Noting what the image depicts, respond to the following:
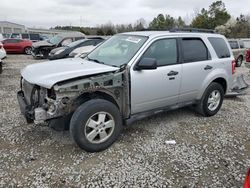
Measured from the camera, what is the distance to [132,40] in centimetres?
430

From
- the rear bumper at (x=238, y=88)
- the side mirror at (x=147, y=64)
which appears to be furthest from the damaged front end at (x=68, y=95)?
the rear bumper at (x=238, y=88)

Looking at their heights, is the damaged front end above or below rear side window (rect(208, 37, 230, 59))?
below

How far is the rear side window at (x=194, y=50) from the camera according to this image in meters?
4.54

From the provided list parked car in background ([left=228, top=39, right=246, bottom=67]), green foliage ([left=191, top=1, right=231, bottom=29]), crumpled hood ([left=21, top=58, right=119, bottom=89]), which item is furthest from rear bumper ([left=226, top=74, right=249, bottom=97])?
green foliage ([left=191, top=1, right=231, bottom=29])

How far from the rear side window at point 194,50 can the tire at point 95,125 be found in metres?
1.84

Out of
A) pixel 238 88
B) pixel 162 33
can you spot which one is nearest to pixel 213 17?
pixel 238 88

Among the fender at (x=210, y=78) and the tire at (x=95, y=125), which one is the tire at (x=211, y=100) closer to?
the fender at (x=210, y=78)

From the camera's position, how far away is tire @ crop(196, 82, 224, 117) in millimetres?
5013

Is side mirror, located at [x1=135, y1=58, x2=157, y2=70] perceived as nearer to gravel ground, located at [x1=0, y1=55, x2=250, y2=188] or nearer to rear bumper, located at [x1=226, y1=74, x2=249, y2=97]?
gravel ground, located at [x1=0, y1=55, x2=250, y2=188]

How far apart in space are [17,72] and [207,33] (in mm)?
8140

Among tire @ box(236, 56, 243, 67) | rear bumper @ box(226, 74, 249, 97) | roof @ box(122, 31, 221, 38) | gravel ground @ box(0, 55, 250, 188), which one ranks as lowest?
gravel ground @ box(0, 55, 250, 188)

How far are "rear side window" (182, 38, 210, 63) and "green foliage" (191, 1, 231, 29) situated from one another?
40.0 meters

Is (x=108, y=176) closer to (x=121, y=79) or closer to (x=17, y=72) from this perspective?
(x=121, y=79)

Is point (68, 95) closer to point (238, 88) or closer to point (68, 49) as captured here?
point (238, 88)
